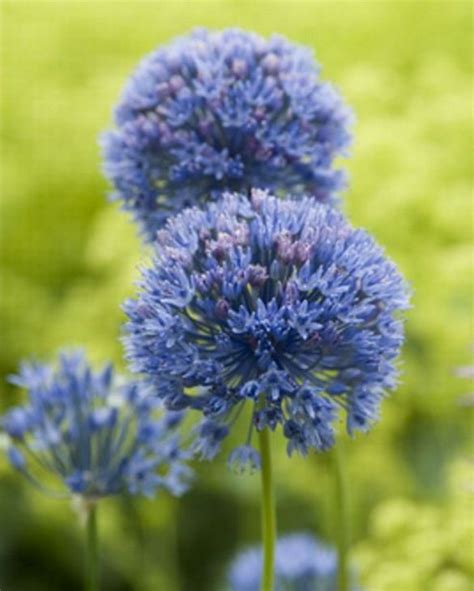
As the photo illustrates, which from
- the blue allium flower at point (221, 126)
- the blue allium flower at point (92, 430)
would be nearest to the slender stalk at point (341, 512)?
the blue allium flower at point (92, 430)

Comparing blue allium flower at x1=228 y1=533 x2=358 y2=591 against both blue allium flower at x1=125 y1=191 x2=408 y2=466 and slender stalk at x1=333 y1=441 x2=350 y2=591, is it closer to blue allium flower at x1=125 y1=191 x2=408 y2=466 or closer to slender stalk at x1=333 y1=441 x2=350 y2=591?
slender stalk at x1=333 y1=441 x2=350 y2=591

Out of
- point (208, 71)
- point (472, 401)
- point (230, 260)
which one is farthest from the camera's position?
point (472, 401)

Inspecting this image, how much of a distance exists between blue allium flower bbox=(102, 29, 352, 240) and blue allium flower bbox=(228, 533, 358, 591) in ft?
1.91

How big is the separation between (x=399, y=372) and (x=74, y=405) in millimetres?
433

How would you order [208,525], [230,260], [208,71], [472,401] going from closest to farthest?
[230,260]
[208,71]
[472,401]
[208,525]

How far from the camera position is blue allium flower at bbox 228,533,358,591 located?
5.61 ft

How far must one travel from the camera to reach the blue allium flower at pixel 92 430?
1.39 m

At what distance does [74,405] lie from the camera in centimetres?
142

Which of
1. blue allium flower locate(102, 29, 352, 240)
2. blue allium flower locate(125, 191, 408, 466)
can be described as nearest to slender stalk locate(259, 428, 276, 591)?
blue allium flower locate(125, 191, 408, 466)

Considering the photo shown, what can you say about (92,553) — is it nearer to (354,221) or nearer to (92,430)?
(92,430)

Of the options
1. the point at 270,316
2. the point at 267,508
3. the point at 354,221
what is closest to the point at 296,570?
the point at 267,508

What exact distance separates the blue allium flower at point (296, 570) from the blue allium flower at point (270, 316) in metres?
0.63

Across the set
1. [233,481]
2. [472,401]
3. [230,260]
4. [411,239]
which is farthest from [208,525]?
[230,260]

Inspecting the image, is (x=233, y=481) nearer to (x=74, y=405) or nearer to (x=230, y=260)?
(x=74, y=405)
